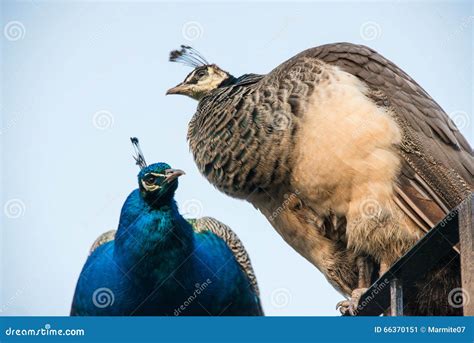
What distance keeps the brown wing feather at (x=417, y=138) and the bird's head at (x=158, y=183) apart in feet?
3.75

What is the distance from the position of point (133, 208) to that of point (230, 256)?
2.76ft

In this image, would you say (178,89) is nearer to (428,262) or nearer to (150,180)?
(150,180)

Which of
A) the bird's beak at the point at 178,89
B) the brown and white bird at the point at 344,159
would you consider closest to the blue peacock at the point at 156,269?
the bird's beak at the point at 178,89

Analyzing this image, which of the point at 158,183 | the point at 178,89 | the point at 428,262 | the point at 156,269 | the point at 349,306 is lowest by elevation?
the point at 349,306

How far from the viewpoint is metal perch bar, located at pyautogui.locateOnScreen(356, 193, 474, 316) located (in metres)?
3.18

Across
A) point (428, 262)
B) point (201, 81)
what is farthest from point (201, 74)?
point (428, 262)

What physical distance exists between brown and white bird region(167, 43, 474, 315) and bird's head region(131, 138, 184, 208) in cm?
65

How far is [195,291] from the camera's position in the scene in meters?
6.07

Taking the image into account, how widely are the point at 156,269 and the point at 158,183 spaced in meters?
0.53

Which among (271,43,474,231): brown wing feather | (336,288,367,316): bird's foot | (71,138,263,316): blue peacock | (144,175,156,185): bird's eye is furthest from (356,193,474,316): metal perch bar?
(144,175,156,185): bird's eye

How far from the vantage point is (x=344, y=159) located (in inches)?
186

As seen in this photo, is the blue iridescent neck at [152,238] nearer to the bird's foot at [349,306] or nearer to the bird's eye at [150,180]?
the bird's eye at [150,180]

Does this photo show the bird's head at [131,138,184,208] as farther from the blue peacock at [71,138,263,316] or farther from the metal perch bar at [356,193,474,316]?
the metal perch bar at [356,193,474,316]
